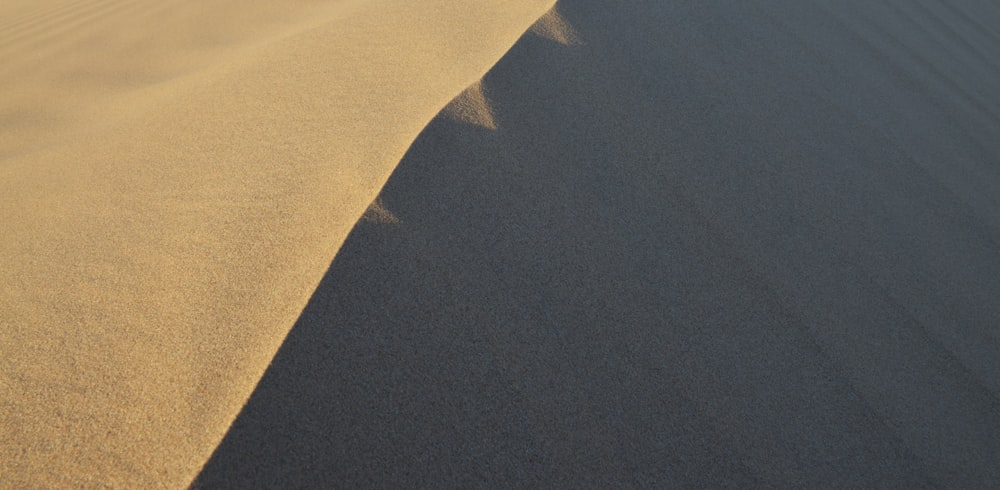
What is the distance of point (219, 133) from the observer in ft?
6.59

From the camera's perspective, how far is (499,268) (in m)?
1.56

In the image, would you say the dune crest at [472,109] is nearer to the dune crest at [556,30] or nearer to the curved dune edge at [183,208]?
the curved dune edge at [183,208]

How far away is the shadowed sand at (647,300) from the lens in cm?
122

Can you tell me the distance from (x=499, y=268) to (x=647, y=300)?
40cm

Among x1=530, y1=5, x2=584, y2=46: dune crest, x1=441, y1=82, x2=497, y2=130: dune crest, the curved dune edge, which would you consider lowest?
the curved dune edge

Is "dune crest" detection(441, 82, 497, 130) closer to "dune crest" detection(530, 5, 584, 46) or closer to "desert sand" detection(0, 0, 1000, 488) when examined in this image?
"desert sand" detection(0, 0, 1000, 488)

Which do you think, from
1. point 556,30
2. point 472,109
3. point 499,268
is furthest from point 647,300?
point 556,30

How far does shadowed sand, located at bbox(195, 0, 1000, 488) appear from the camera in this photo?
1.22 meters

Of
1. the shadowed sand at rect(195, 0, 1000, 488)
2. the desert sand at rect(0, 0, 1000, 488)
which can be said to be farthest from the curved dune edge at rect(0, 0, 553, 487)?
the shadowed sand at rect(195, 0, 1000, 488)

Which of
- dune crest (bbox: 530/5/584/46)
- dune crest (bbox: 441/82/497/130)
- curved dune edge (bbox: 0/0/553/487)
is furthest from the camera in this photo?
dune crest (bbox: 530/5/584/46)

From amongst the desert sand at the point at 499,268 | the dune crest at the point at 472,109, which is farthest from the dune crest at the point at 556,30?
the dune crest at the point at 472,109

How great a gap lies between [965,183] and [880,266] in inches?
36.1

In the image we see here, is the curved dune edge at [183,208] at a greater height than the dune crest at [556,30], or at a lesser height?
lesser

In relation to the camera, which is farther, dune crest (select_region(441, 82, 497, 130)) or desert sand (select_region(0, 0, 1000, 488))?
dune crest (select_region(441, 82, 497, 130))
